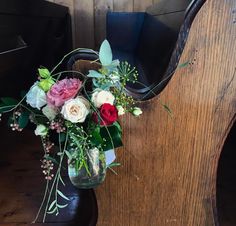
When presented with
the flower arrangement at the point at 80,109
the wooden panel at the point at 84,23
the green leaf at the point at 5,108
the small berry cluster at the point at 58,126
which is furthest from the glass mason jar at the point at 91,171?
the wooden panel at the point at 84,23

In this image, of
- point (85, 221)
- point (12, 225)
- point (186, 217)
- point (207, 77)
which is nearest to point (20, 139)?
point (12, 225)

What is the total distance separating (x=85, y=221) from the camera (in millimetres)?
1079

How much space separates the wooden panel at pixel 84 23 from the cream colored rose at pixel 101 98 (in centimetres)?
220

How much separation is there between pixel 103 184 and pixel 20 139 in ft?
4.06

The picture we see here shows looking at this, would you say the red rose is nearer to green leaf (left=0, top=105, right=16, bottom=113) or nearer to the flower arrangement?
the flower arrangement

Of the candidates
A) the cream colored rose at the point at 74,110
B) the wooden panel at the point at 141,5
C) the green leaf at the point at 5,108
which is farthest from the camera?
the wooden panel at the point at 141,5

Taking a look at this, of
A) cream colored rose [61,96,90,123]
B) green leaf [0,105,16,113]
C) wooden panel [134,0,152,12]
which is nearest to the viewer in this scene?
cream colored rose [61,96,90,123]

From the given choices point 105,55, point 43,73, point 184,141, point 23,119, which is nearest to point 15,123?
point 23,119

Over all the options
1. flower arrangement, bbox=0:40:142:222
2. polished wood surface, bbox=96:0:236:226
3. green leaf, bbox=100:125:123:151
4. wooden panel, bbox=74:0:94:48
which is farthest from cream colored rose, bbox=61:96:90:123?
wooden panel, bbox=74:0:94:48

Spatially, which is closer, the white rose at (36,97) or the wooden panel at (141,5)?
the white rose at (36,97)

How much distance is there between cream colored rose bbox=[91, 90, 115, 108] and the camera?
2.28ft

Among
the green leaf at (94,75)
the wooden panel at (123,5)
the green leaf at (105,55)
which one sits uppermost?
the green leaf at (105,55)

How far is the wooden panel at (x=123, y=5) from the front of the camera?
2.70 m

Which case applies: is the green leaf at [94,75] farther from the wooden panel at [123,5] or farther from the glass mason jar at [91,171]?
the wooden panel at [123,5]
